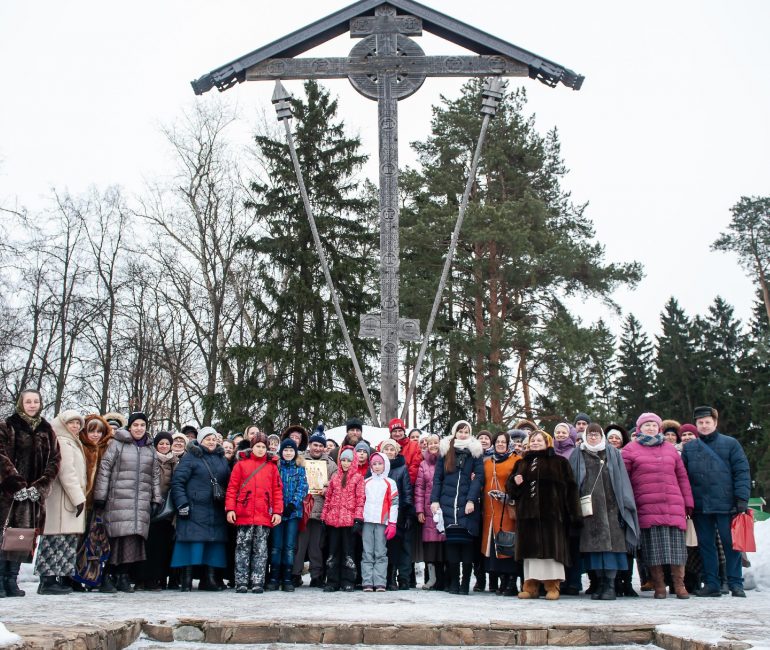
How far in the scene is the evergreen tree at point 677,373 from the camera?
4144 centimetres

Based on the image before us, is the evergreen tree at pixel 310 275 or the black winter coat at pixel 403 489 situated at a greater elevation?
the evergreen tree at pixel 310 275

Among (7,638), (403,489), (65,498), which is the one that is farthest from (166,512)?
(7,638)

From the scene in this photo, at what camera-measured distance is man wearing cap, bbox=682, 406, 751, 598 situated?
822 cm

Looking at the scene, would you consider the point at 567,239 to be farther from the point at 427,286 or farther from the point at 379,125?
the point at 379,125

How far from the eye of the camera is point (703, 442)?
8633 millimetres

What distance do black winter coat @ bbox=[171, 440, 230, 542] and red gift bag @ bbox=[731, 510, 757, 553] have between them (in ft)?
16.7

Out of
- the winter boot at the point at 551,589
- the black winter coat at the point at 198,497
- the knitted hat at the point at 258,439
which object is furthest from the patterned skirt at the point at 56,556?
the winter boot at the point at 551,589

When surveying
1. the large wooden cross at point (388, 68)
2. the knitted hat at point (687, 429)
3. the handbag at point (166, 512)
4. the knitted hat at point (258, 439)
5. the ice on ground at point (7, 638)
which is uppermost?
the large wooden cross at point (388, 68)

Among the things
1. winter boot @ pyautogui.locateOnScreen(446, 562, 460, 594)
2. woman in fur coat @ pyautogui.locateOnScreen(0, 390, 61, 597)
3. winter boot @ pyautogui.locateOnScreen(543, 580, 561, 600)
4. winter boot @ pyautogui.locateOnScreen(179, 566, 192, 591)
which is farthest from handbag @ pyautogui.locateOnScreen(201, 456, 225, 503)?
winter boot @ pyautogui.locateOnScreen(543, 580, 561, 600)

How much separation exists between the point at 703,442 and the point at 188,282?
2053 centimetres

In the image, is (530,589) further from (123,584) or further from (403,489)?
(123,584)

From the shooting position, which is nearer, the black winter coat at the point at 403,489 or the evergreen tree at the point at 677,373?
the black winter coat at the point at 403,489

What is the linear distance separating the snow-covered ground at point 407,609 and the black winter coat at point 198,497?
1.95 ft

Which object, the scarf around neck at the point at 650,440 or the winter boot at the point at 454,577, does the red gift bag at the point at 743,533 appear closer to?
the scarf around neck at the point at 650,440
